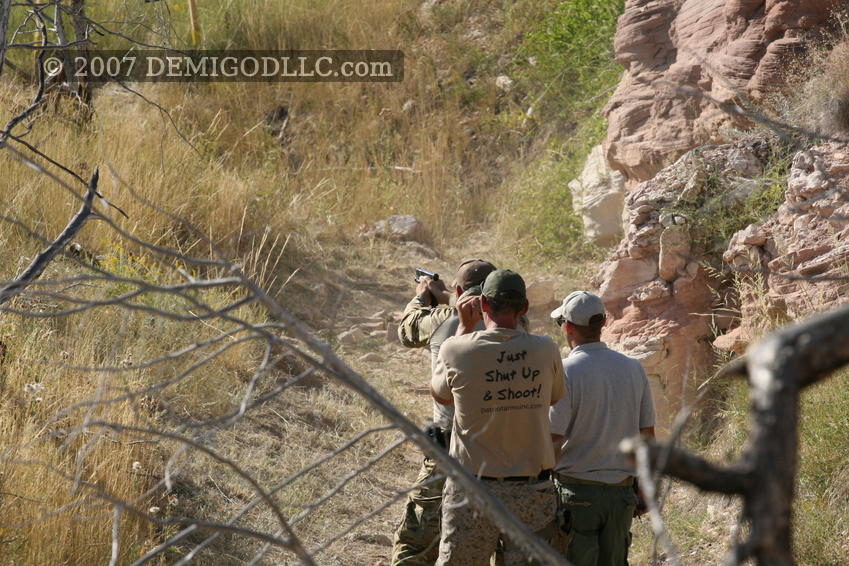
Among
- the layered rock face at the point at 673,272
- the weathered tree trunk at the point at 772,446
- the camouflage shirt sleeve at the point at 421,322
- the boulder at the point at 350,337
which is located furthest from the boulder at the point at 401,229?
the weathered tree trunk at the point at 772,446

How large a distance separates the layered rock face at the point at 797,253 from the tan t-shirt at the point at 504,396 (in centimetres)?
195

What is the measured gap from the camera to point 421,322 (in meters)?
3.77

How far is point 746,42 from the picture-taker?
18.3 feet

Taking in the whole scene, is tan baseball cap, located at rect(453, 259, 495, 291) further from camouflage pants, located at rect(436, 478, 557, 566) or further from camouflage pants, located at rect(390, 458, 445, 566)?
camouflage pants, located at rect(436, 478, 557, 566)

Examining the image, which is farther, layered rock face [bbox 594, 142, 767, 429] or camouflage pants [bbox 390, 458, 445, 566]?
layered rock face [bbox 594, 142, 767, 429]

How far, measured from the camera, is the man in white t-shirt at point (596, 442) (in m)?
3.15

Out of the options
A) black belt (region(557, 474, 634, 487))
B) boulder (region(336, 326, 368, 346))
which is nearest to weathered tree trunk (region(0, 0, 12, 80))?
black belt (region(557, 474, 634, 487))

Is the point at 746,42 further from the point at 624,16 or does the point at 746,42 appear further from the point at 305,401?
the point at 305,401

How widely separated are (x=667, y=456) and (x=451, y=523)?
218cm

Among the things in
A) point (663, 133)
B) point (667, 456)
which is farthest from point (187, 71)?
point (667, 456)

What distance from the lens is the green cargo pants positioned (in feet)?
10.3

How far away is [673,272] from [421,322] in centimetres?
196

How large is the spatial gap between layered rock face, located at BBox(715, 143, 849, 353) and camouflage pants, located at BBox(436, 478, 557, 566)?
203cm

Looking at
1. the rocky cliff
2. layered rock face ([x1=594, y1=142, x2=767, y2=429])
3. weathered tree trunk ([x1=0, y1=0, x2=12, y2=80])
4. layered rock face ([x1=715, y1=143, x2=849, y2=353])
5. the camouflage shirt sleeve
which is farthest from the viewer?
layered rock face ([x1=594, y1=142, x2=767, y2=429])
